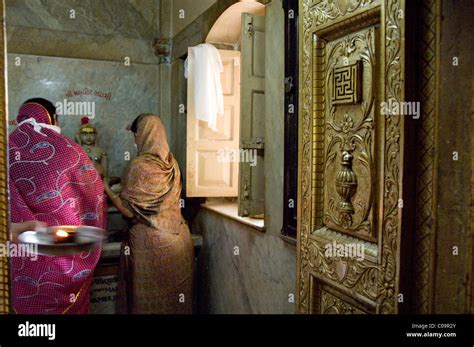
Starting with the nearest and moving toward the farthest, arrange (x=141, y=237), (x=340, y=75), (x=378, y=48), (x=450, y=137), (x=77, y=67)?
(x=450, y=137) < (x=378, y=48) < (x=340, y=75) < (x=141, y=237) < (x=77, y=67)

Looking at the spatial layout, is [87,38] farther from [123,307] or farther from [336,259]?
[336,259]

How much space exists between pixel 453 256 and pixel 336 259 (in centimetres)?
49

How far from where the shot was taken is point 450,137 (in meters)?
1.34

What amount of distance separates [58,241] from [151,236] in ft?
7.60

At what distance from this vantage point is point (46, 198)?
2.69 m

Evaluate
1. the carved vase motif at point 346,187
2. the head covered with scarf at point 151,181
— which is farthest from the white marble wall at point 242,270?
the carved vase motif at point 346,187

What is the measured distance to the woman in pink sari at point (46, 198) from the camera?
2.66m

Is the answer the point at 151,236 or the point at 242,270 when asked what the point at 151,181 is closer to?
the point at 151,236

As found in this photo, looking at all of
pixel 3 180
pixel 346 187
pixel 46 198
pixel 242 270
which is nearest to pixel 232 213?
pixel 242 270

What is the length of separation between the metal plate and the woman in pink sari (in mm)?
1422

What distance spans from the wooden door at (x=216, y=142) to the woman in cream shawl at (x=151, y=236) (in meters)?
0.33

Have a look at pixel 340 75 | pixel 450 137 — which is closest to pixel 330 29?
pixel 340 75

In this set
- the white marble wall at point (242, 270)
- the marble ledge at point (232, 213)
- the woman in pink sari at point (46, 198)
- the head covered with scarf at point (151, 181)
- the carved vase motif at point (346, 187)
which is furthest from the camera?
the head covered with scarf at point (151, 181)

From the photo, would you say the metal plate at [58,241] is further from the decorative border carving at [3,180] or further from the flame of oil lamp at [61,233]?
the decorative border carving at [3,180]
